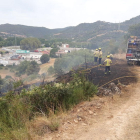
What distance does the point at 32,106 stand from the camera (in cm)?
479

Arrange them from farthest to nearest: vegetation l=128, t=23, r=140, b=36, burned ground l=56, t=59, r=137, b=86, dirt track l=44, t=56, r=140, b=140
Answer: vegetation l=128, t=23, r=140, b=36 < burned ground l=56, t=59, r=137, b=86 < dirt track l=44, t=56, r=140, b=140

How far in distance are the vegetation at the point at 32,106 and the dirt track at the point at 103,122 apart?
40 centimetres

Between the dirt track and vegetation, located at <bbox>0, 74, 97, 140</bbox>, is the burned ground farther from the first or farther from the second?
vegetation, located at <bbox>0, 74, 97, 140</bbox>

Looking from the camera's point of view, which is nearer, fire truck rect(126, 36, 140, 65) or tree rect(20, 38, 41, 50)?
fire truck rect(126, 36, 140, 65)

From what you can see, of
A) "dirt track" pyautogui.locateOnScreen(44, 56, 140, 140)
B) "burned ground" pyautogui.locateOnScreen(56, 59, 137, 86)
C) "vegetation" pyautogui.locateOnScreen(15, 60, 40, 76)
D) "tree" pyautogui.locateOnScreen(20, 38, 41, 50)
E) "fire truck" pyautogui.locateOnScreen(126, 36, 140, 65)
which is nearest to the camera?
"dirt track" pyautogui.locateOnScreen(44, 56, 140, 140)

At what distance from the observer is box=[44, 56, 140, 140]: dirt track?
147 inches

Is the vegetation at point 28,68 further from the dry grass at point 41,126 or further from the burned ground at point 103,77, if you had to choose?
the dry grass at point 41,126

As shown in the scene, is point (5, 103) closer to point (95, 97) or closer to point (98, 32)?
point (95, 97)

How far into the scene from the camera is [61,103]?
5.33 meters

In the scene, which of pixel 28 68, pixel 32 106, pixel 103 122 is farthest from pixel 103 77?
pixel 28 68

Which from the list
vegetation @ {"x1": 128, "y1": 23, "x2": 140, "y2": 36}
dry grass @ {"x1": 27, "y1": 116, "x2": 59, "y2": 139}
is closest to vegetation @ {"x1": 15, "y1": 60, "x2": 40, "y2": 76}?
vegetation @ {"x1": 128, "y1": 23, "x2": 140, "y2": 36}

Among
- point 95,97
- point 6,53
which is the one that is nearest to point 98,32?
point 6,53

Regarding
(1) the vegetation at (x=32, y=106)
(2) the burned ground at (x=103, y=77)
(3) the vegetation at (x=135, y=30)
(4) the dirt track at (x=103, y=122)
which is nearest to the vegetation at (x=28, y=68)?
(2) the burned ground at (x=103, y=77)

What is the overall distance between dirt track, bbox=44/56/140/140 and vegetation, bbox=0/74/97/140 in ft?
1.31
